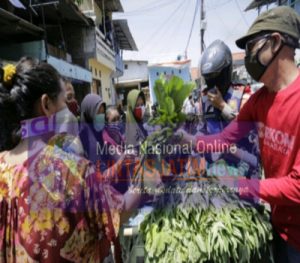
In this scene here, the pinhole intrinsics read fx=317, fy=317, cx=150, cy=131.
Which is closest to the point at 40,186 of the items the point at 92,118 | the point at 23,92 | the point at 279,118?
the point at 23,92

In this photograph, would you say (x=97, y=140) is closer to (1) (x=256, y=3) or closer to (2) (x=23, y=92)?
(2) (x=23, y=92)

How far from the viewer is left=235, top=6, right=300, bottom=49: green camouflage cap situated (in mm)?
Result: 1353

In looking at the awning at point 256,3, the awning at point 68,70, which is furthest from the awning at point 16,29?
the awning at point 256,3

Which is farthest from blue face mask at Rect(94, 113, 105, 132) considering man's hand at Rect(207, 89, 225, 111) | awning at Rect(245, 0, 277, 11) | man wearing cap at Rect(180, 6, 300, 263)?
awning at Rect(245, 0, 277, 11)

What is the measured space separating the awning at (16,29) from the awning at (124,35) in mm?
12234

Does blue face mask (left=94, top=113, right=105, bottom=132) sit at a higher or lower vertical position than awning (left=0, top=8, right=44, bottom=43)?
lower

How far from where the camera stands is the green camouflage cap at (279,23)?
1.35 m

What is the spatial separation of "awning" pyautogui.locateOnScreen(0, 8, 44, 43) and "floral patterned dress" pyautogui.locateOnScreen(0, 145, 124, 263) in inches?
179

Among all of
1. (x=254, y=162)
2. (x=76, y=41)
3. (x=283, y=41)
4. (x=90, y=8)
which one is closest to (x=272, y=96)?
(x=283, y=41)

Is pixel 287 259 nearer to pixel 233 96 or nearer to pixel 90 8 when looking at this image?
pixel 233 96

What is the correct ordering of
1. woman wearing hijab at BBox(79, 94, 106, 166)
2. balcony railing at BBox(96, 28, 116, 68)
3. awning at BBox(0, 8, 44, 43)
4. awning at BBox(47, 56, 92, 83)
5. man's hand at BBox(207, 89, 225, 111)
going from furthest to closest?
1. balcony railing at BBox(96, 28, 116, 68)
2. awning at BBox(47, 56, 92, 83)
3. awning at BBox(0, 8, 44, 43)
4. woman wearing hijab at BBox(79, 94, 106, 166)
5. man's hand at BBox(207, 89, 225, 111)

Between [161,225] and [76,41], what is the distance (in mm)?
10996

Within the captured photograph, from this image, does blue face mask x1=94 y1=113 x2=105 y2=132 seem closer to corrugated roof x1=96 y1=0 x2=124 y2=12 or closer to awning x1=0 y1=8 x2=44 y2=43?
awning x1=0 y1=8 x2=44 y2=43

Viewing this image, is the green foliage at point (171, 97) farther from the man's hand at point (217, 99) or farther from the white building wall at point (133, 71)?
the white building wall at point (133, 71)
